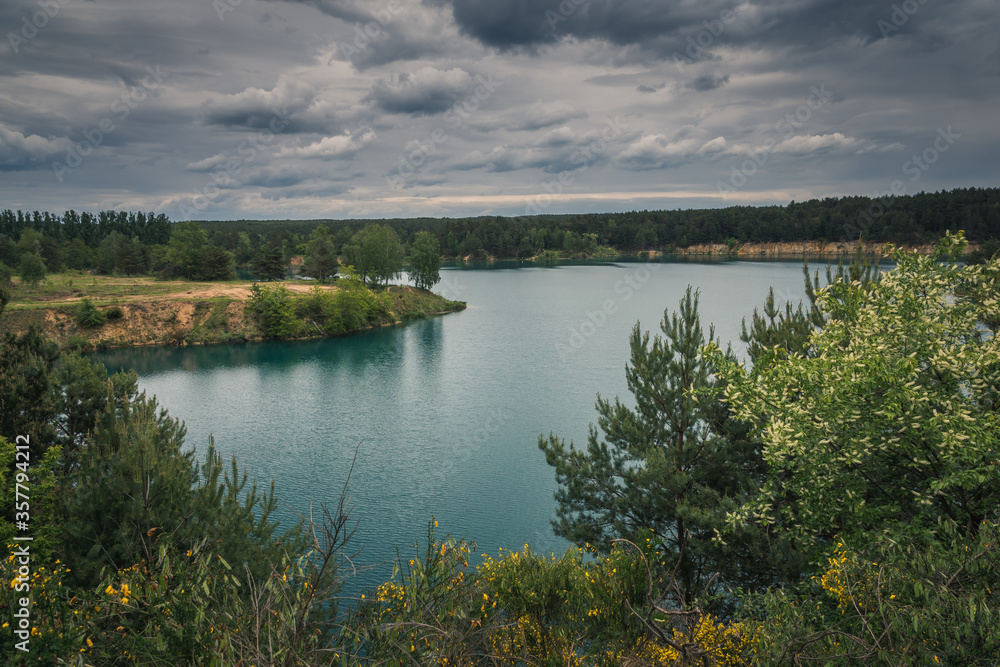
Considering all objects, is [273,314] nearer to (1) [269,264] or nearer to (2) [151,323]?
(2) [151,323]

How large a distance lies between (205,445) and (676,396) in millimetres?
23414

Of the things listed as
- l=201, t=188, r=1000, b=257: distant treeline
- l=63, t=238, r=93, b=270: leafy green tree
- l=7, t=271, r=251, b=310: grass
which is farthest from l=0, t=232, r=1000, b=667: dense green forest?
l=201, t=188, r=1000, b=257: distant treeline

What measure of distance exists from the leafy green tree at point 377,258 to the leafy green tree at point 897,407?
6876 cm

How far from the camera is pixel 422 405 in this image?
1332 inches

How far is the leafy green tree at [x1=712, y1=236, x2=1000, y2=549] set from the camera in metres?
7.72

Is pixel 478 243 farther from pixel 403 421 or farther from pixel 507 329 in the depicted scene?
pixel 403 421

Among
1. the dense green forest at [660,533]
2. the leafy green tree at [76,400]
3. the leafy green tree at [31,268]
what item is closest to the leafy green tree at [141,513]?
the dense green forest at [660,533]

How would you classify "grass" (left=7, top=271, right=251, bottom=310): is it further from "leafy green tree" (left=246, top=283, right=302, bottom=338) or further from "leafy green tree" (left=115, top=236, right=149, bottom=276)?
"leafy green tree" (left=115, top=236, right=149, bottom=276)

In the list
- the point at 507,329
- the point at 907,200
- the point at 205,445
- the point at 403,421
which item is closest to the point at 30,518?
the point at 205,445

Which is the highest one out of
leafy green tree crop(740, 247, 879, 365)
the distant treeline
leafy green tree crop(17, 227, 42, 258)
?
the distant treeline

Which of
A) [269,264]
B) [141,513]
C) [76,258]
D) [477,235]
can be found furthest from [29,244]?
[141,513]

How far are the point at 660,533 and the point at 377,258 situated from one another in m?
66.5

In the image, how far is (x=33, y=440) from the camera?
12.6 metres

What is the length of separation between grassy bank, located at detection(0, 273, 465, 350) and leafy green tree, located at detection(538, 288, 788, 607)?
163 feet
